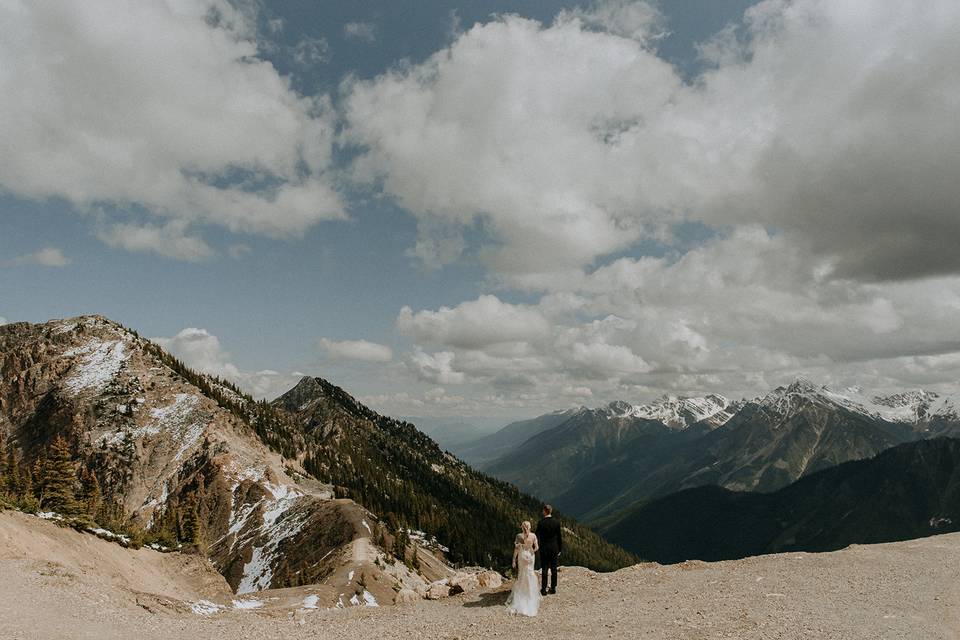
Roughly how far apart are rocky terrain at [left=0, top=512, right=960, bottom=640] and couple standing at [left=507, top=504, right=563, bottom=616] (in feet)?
2.58

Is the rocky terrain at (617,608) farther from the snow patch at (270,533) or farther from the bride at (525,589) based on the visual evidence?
the snow patch at (270,533)

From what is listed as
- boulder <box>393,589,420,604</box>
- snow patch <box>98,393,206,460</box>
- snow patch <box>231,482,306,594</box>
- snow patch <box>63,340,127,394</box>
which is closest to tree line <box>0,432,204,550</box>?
snow patch <box>231,482,306,594</box>

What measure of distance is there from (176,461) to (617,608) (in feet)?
417

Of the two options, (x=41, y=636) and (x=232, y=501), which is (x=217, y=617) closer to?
(x=41, y=636)

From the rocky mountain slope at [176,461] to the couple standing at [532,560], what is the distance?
148 ft

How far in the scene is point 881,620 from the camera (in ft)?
71.0

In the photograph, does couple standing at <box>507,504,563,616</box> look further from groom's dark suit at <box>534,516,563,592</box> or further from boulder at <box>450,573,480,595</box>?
boulder at <box>450,573,480,595</box>

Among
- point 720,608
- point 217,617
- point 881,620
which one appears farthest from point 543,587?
point 217,617

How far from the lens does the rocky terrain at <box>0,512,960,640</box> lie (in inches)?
813

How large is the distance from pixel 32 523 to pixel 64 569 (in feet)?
54.4

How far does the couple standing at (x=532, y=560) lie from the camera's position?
23.8 metres

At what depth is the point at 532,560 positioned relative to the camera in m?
24.2

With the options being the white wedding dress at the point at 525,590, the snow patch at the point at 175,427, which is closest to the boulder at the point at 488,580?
the white wedding dress at the point at 525,590

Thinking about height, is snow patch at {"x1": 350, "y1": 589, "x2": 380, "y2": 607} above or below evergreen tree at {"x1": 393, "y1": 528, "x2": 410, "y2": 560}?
above
